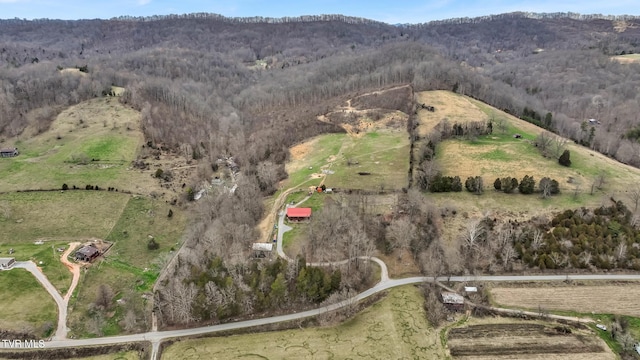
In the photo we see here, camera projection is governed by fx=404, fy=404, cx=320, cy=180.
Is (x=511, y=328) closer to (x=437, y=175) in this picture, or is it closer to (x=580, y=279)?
(x=580, y=279)

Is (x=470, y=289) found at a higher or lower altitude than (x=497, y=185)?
lower

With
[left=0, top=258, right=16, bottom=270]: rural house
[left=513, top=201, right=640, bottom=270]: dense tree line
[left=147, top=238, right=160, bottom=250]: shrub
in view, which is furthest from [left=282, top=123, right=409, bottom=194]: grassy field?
[left=0, top=258, right=16, bottom=270]: rural house

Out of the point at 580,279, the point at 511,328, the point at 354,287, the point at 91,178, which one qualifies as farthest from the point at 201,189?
the point at 580,279

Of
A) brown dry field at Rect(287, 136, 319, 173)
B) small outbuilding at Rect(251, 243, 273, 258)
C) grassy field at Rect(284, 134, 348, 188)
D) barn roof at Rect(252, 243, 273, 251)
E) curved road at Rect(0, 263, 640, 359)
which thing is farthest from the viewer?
brown dry field at Rect(287, 136, 319, 173)

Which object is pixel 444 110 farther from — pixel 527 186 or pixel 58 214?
pixel 58 214

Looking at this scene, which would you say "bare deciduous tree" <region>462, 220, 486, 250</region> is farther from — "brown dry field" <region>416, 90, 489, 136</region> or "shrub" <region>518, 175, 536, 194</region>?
"brown dry field" <region>416, 90, 489, 136</region>

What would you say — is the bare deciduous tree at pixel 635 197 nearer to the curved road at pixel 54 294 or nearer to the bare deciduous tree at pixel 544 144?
the bare deciduous tree at pixel 544 144


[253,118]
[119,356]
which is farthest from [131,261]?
[253,118]
